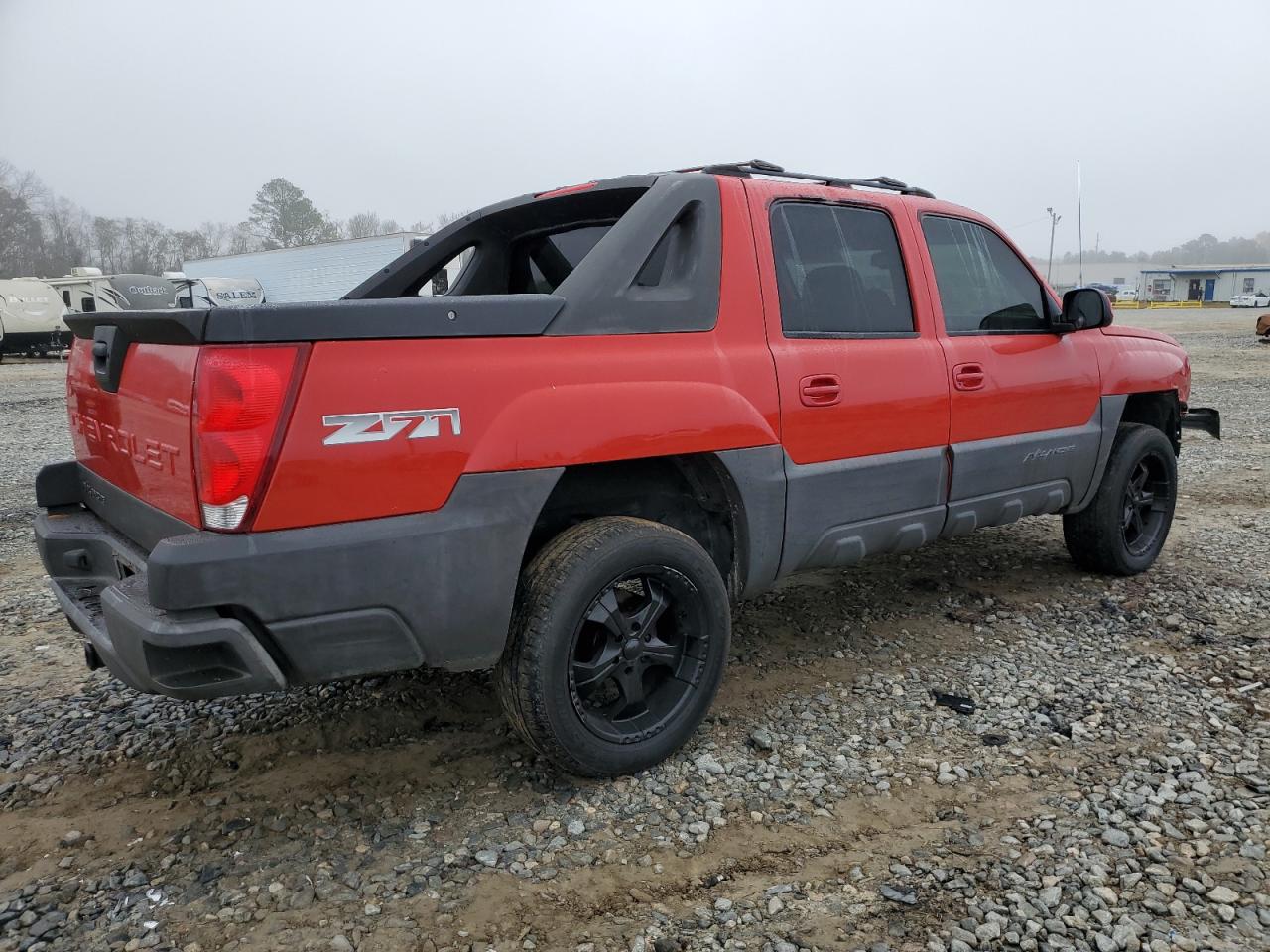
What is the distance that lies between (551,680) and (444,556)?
50 centimetres

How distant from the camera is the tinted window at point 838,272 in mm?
3242

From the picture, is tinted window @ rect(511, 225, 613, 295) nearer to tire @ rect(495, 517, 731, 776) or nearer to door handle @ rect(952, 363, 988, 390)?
tire @ rect(495, 517, 731, 776)

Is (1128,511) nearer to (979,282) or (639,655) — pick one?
(979,282)

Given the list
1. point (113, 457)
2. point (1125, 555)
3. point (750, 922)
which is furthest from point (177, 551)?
point (1125, 555)

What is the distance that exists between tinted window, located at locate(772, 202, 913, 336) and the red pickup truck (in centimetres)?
1

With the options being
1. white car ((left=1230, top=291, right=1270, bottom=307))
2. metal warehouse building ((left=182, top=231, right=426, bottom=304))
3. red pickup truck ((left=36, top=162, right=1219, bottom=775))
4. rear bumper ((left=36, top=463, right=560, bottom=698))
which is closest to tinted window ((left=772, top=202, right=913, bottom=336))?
red pickup truck ((left=36, top=162, right=1219, bottom=775))

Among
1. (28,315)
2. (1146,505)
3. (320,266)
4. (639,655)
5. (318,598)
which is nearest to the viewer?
(318,598)

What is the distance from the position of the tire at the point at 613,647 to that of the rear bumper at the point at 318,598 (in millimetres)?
117

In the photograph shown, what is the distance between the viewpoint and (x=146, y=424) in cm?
244

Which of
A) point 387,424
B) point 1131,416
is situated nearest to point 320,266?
point 1131,416

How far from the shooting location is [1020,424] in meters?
4.02

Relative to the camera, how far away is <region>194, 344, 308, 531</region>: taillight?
2.12m

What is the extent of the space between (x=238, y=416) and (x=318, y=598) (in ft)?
1.62

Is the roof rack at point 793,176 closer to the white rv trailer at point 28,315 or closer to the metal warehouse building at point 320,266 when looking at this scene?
the white rv trailer at point 28,315
